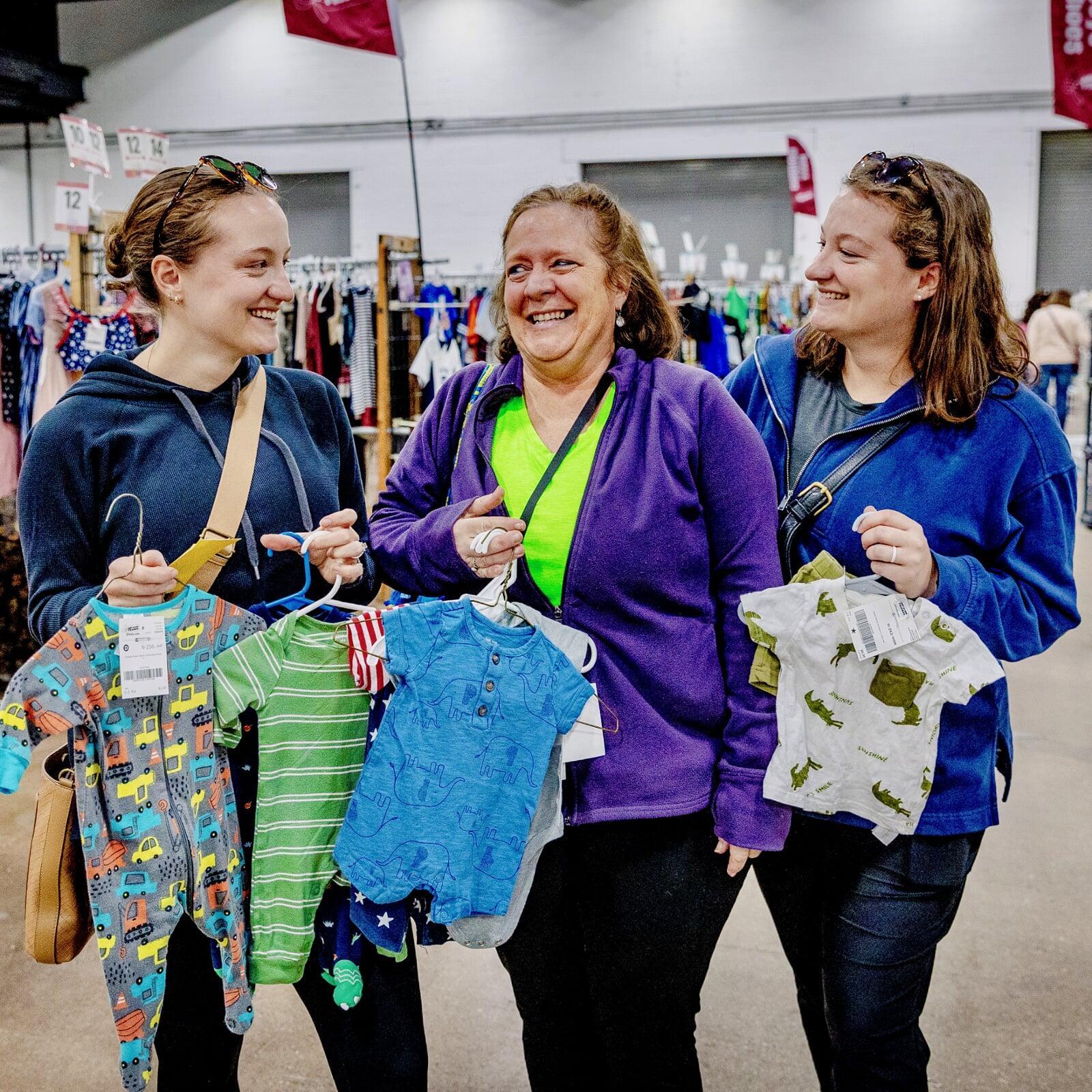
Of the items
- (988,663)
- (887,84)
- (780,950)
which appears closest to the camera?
(988,663)

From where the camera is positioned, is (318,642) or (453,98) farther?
(453,98)

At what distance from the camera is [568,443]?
5.56 ft

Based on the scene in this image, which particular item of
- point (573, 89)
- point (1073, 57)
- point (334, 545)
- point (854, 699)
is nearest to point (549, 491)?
point (334, 545)

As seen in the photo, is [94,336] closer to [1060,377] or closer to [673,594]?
[673,594]

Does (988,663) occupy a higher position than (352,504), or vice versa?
(352,504)

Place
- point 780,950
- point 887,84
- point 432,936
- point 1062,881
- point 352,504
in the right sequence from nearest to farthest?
point 432,936
point 352,504
point 780,950
point 1062,881
point 887,84

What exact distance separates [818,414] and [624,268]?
0.39m

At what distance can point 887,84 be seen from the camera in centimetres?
1253

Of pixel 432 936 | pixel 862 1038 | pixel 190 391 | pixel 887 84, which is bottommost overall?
pixel 862 1038

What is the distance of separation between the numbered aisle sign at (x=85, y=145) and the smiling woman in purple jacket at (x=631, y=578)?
13.9ft

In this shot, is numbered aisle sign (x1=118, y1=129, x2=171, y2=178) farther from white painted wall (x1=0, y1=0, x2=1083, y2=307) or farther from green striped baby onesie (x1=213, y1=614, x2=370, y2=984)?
white painted wall (x1=0, y1=0, x2=1083, y2=307)

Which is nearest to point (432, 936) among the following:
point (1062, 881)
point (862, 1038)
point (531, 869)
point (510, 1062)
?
point (531, 869)

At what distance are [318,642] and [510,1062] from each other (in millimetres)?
1456

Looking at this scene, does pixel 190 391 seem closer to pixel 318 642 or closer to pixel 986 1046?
pixel 318 642
